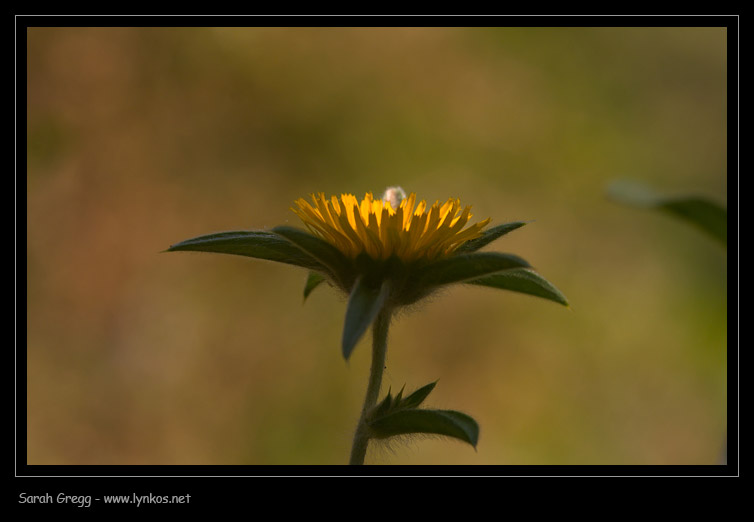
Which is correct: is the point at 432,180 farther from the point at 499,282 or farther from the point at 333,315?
the point at 499,282

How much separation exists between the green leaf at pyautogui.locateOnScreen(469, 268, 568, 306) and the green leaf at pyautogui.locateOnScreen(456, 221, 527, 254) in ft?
0.19

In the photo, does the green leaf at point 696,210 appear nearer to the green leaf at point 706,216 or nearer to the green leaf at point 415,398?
the green leaf at point 706,216

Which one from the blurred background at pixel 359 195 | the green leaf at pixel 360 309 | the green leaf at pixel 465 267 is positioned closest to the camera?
the green leaf at pixel 360 309

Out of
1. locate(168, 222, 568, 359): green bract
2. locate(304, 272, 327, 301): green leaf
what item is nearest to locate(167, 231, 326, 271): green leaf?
locate(168, 222, 568, 359): green bract

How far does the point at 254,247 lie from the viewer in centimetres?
135

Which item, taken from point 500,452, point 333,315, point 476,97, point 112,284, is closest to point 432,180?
point 476,97

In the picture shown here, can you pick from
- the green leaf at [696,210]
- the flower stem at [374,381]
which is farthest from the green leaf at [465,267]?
the green leaf at [696,210]

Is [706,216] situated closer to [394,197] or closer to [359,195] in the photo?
[394,197]

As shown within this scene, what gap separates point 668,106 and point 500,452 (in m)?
2.26

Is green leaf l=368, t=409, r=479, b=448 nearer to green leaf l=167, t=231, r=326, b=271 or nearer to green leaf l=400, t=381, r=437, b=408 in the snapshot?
green leaf l=400, t=381, r=437, b=408

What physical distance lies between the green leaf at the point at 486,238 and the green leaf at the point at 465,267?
0.27ft

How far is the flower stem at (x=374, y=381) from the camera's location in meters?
1.27

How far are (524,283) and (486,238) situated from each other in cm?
11

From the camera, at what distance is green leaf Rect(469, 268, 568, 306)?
4.38ft
